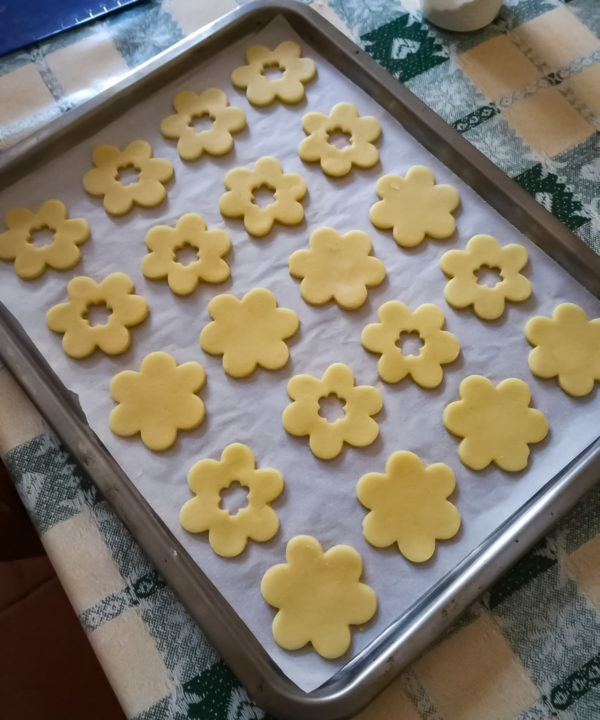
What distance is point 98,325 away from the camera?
0.70m

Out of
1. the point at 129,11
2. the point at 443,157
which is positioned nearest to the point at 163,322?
the point at 443,157

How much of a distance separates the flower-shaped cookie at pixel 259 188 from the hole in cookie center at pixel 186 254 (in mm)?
57

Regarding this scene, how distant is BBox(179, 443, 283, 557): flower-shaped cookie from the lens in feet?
1.99

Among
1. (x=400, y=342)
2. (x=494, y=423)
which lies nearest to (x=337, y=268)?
(x=400, y=342)

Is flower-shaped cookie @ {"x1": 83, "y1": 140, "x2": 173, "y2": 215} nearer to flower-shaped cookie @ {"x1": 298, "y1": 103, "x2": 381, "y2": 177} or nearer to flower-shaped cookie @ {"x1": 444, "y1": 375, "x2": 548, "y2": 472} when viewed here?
flower-shaped cookie @ {"x1": 298, "y1": 103, "x2": 381, "y2": 177}

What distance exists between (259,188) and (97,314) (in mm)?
239

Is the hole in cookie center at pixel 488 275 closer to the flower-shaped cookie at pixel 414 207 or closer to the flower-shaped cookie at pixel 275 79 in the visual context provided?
the flower-shaped cookie at pixel 414 207

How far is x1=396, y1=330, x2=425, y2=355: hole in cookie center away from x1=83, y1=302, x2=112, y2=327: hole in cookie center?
31 centimetres

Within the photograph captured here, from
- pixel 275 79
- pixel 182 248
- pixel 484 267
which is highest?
pixel 275 79

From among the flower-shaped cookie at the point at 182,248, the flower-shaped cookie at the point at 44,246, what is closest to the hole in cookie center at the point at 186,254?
the flower-shaped cookie at the point at 182,248

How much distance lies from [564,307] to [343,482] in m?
0.30

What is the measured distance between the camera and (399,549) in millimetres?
606

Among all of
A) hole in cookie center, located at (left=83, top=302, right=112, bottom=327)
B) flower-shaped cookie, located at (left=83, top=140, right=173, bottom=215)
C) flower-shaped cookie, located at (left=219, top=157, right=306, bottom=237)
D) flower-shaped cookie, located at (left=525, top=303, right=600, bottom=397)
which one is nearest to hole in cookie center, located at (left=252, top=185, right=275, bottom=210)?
flower-shaped cookie, located at (left=219, top=157, right=306, bottom=237)

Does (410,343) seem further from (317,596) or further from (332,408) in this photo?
(317,596)
